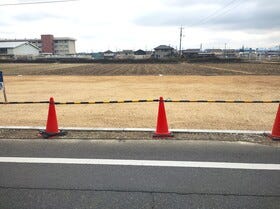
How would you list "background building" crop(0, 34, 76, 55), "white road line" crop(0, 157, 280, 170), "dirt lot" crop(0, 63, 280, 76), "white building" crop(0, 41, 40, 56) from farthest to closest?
"background building" crop(0, 34, 76, 55) < "white building" crop(0, 41, 40, 56) < "dirt lot" crop(0, 63, 280, 76) < "white road line" crop(0, 157, 280, 170)

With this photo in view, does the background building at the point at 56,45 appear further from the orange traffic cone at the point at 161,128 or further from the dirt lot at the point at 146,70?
the orange traffic cone at the point at 161,128

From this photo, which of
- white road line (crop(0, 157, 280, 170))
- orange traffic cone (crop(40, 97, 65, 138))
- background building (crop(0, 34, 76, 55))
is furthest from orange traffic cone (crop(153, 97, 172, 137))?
background building (crop(0, 34, 76, 55))

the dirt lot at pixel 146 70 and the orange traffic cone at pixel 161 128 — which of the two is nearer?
the orange traffic cone at pixel 161 128

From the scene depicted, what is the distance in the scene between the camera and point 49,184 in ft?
13.7

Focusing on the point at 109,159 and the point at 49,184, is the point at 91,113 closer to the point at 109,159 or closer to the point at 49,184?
the point at 109,159

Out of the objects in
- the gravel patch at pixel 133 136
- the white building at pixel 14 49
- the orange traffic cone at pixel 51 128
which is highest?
the white building at pixel 14 49

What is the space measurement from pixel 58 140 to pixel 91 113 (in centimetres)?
339

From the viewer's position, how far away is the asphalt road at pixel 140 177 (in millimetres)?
3699

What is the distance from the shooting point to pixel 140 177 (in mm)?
4434

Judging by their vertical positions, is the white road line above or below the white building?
below

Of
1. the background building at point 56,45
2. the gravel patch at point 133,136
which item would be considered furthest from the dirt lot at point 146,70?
the background building at point 56,45

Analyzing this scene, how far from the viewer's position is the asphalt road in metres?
3.70

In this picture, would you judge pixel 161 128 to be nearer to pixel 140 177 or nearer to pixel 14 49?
pixel 140 177

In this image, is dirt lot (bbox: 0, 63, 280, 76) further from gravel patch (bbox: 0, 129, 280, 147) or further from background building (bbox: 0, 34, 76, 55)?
background building (bbox: 0, 34, 76, 55)
